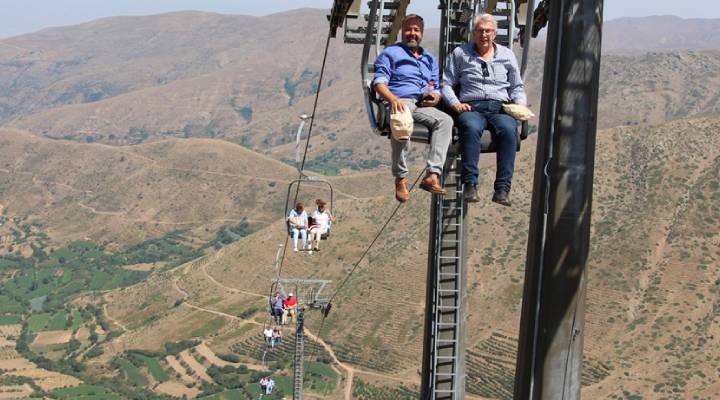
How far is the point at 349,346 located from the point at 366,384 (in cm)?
701

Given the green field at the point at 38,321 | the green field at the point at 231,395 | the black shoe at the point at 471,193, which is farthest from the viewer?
the green field at the point at 38,321

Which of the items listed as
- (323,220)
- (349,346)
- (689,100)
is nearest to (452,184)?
(323,220)

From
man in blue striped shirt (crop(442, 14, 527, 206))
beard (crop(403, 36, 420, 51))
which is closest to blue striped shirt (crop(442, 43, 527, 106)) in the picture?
man in blue striped shirt (crop(442, 14, 527, 206))

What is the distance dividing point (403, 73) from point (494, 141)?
0.97 meters

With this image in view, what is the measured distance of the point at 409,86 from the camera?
21.0ft

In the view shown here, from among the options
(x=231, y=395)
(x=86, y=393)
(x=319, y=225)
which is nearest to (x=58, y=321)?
(x=86, y=393)

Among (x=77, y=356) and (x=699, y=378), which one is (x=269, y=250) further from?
(x=699, y=378)

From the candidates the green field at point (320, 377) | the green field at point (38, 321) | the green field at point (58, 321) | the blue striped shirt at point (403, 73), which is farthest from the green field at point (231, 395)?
the blue striped shirt at point (403, 73)

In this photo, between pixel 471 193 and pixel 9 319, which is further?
pixel 9 319

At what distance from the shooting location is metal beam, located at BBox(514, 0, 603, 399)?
143 inches

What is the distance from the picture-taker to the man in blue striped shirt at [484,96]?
5.77m

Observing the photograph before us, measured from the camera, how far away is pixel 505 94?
6.02 meters

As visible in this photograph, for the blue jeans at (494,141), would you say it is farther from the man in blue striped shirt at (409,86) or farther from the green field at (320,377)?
the green field at (320,377)

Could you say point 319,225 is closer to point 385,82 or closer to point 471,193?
point 385,82
